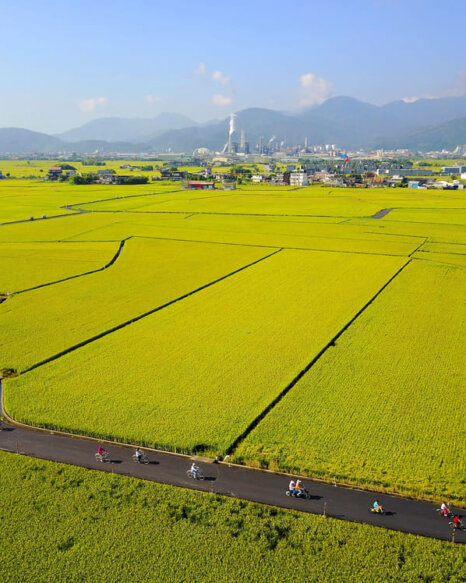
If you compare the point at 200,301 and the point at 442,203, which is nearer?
the point at 200,301

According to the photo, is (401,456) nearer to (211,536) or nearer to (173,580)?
(211,536)

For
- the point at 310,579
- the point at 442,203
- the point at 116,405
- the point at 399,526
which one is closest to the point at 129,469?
the point at 116,405

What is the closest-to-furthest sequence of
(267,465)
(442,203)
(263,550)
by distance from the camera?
(263,550) → (267,465) → (442,203)

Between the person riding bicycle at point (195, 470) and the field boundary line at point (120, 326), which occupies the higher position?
the field boundary line at point (120, 326)

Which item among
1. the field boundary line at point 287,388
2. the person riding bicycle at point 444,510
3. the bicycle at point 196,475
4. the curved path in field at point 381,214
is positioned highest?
the curved path in field at point 381,214

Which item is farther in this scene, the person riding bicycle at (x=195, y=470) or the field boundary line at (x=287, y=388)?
the field boundary line at (x=287, y=388)

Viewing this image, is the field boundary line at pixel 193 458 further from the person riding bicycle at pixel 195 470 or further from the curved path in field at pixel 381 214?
the curved path in field at pixel 381 214

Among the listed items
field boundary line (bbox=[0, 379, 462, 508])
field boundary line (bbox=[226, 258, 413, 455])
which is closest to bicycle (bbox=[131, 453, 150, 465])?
field boundary line (bbox=[0, 379, 462, 508])

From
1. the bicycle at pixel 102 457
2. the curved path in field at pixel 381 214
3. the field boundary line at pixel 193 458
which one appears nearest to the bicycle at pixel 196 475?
the field boundary line at pixel 193 458
